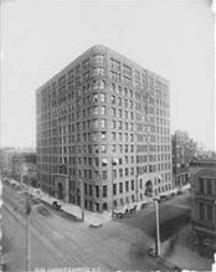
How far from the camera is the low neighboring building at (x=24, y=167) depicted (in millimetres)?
2945

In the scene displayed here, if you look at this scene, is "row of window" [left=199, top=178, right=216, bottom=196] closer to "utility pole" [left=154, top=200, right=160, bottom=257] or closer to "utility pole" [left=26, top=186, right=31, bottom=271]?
"utility pole" [left=154, top=200, right=160, bottom=257]

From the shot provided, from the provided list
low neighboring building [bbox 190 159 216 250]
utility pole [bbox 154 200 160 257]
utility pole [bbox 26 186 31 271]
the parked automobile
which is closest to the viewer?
utility pole [bbox 26 186 31 271]

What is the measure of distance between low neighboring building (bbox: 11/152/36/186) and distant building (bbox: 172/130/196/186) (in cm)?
251

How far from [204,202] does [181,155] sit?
85 centimetres

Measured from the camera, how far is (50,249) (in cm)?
276

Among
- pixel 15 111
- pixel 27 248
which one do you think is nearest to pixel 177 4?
pixel 15 111

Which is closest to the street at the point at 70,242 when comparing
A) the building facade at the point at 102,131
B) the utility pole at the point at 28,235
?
the utility pole at the point at 28,235

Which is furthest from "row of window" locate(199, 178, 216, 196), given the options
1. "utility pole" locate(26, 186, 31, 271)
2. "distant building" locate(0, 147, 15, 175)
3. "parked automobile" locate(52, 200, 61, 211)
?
"distant building" locate(0, 147, 15, 175)

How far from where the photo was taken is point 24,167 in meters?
3.22

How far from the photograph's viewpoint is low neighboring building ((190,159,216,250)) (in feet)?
9.55

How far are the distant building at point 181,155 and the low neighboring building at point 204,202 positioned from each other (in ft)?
0.48

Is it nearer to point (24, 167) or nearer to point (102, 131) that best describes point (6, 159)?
point (24, 167)

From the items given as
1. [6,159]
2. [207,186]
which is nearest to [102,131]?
[6,159]

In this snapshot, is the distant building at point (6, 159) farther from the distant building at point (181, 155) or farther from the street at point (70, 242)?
the distant building at point (181, 155)
